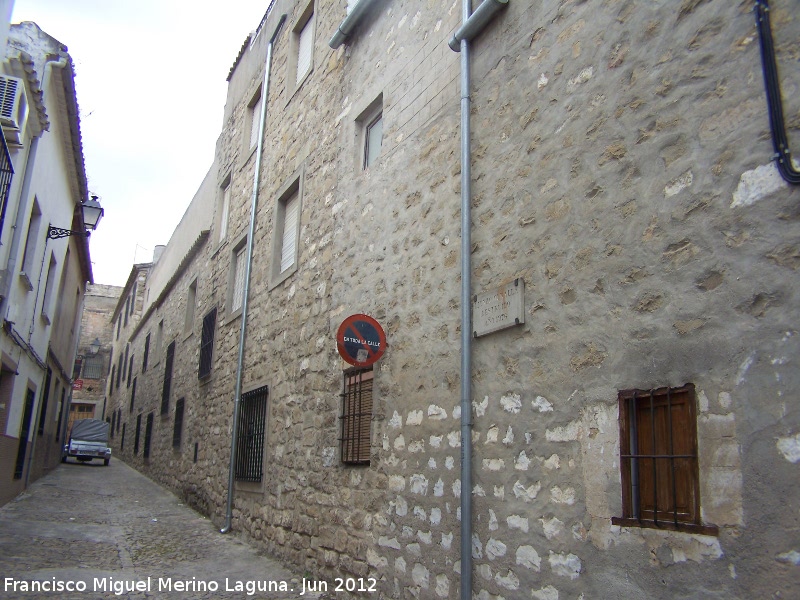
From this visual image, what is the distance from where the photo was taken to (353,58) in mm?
7492

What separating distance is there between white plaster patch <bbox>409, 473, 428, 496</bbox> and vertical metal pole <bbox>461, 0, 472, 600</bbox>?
1.86 ft

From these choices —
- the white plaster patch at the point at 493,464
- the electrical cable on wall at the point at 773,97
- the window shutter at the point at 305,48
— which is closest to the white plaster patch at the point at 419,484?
the white plaster patch at the point at 493,464

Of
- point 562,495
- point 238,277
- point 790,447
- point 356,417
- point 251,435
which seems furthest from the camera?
point 238,277

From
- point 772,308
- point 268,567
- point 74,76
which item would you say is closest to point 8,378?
point 74,76

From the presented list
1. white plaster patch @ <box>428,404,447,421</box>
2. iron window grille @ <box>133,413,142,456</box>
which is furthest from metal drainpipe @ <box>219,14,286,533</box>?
iron window grille @ <box>133,413,142,456</box>

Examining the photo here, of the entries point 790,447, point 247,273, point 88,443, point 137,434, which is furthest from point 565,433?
point 88,443

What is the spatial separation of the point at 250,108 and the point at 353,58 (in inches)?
189

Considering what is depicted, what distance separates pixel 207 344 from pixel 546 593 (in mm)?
8996

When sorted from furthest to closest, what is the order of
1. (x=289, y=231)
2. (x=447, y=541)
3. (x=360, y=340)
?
(x=289, y=231) < (x=360, y=340) < (x=447, y=541)

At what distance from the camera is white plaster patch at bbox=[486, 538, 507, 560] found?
4047 mm

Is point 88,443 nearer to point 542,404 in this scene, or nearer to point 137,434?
point 137,434

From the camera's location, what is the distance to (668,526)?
10.3ft

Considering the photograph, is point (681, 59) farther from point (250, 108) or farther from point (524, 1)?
point (250, 108)

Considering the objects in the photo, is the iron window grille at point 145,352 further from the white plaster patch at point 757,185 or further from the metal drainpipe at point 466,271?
the white plaster patch at point 757,185
